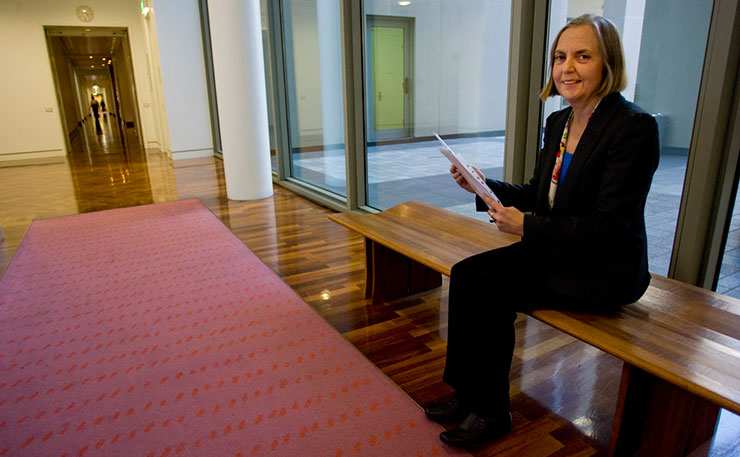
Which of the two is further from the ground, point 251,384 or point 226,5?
point 226,5

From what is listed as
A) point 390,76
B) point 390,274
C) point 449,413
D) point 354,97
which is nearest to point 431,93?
point 390,76

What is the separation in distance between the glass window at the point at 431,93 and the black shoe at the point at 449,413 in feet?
6.35

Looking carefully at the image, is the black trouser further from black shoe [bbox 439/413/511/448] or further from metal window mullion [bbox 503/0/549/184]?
metal window mullion [bbox 503/0/549/184]

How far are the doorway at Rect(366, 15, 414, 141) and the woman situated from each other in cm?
262

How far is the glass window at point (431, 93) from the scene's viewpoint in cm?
339

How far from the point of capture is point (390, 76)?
448 centimetres

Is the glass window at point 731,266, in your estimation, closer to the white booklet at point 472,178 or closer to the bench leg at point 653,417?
the bench leg at point 653,417

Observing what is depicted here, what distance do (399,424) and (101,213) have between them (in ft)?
15.8

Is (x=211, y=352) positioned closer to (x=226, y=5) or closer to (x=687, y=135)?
(x=687, y=135)

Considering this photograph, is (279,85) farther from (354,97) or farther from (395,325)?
(395,325)

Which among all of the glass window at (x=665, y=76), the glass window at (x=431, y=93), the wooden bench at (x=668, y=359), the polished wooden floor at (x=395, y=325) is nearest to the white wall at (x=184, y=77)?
the polished wooden floor at (x=395, y=325)

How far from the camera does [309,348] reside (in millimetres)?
2438

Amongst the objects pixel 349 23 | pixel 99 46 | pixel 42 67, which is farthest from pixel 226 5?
pixel 99 46

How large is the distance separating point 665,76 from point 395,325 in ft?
5.88
